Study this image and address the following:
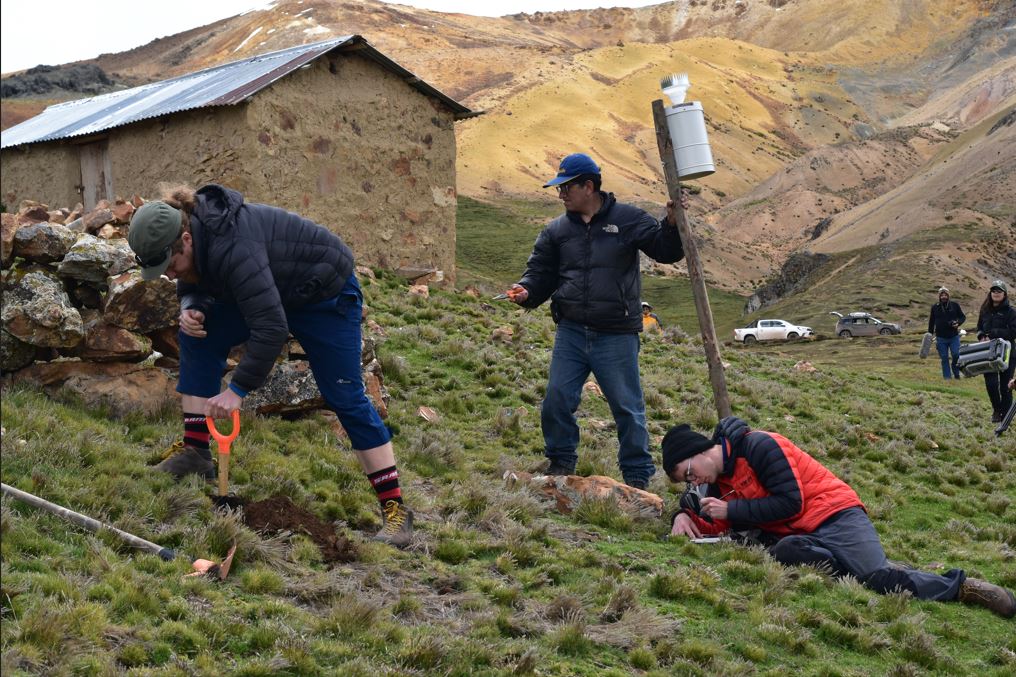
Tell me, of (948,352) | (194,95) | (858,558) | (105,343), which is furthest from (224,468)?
(948,352)

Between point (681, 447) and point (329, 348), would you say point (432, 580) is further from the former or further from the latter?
point (681, 447)

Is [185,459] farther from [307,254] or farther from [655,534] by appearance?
[655,534]

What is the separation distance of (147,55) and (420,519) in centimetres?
13034

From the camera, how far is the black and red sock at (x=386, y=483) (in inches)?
220

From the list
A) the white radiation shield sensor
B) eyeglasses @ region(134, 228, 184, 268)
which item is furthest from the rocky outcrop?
eyeglasses @ region(134, 228, 184, 268)

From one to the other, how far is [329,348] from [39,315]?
2.55 m

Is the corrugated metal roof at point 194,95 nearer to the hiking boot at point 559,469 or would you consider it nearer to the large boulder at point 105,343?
the large boulder at point 105,343

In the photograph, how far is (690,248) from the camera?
7.61 m

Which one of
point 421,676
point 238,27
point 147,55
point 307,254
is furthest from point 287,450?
point 147,55

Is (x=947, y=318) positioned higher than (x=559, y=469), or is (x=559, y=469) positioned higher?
(x=559, y=469)

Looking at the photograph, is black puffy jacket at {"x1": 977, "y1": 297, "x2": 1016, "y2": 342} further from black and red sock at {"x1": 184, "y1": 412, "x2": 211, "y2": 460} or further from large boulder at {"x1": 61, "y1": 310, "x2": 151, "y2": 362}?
black and red sock at {"x1": 184, "y1": 412, "x2": 211, "y2": 460}

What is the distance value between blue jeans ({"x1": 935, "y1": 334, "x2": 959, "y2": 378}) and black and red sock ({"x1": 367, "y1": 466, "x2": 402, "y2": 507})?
16.4m

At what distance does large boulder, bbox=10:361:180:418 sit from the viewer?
6715mm

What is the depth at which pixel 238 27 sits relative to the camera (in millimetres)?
116750
